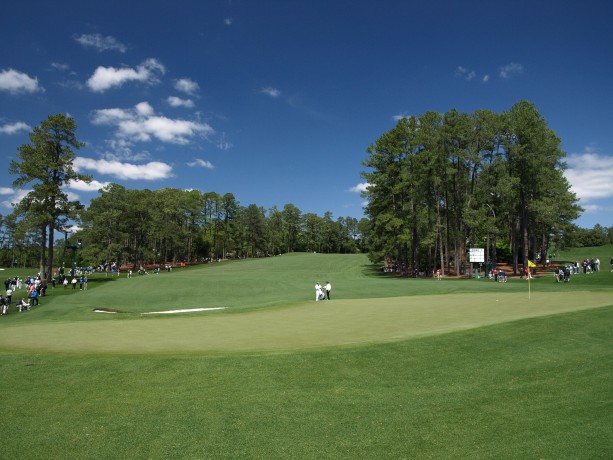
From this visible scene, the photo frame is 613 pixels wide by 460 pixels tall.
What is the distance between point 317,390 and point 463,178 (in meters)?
54.5

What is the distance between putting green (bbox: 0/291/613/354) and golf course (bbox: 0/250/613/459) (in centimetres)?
12

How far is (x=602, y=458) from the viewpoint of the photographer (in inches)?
242

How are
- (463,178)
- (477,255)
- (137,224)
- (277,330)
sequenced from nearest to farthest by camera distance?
(277,330) → (477,255) → (463,178) → (137,224)

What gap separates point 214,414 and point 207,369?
2.58 meters

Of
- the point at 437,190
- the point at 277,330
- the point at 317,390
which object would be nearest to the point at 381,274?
the point at 437,190

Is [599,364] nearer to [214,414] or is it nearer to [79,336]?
[214,414]

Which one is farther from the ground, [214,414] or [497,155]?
[497,155]

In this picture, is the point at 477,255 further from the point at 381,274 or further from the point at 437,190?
the point at 381,274

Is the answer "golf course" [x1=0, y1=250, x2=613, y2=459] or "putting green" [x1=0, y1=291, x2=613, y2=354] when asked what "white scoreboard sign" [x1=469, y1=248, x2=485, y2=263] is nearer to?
"putting green" [x1=0, y1=291, x2=613, y2=354]

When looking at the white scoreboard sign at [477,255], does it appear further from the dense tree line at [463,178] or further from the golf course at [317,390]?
the golf course at [317,390]

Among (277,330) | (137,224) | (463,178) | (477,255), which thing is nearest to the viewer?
(277,330)

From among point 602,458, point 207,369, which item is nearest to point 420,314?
point 207,369

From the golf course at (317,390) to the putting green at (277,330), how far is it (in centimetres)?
12

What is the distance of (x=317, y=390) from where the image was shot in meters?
9.17
